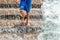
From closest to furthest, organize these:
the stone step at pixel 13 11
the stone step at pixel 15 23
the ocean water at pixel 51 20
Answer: the ocean water at pixel 51 20 → the stone step at pixel 15 23 → the stone step at pixel 13 11

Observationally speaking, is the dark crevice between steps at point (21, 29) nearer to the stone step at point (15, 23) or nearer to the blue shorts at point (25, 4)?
the stone step at point (15, 23)

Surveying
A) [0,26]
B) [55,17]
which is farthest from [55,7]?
[0,26]

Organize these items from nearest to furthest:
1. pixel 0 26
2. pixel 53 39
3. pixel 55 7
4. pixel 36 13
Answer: pixel 53 39 → pixel 0 26 → pixel 36 13 → pixel 55 7

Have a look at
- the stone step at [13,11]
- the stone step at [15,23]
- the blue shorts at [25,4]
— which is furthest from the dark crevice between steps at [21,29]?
the stone step at [13,11]

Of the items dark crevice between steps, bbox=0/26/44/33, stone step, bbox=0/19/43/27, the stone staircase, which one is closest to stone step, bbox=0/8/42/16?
the stone staircase

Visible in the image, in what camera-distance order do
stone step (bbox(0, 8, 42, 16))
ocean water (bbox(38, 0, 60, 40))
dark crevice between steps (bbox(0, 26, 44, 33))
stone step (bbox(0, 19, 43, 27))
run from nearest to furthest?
1. ocean water (bbox(38, 0, 60, 40))
2. dark crevice between steps (bbox(0, 26, 44, 33))
3. stone step (bbox(0, 19, 43, 27))
4. stone step (bbox(0, 8, 42, 16))

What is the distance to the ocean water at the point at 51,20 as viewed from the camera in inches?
289

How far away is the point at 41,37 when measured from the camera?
23.6ft

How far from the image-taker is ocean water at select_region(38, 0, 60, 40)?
7350mm

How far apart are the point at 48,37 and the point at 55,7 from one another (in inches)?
117

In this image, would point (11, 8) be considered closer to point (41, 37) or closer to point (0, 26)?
point (0, 26)

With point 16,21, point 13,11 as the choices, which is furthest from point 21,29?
point 13,11

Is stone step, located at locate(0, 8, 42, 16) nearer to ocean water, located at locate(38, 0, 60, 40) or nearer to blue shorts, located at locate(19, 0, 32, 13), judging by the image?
ocean water, located at locate(38, 0, 60, 40)

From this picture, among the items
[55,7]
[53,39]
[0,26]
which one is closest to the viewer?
[53,39]
